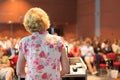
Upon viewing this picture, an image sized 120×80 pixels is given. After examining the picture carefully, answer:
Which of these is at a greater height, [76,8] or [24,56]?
[76,8]

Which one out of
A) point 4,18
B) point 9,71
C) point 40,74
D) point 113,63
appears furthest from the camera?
point 4,18

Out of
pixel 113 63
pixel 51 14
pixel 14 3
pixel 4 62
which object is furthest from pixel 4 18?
pixel 4 62

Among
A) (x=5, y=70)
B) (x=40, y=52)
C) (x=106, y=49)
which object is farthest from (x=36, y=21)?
(x=106, y=49)

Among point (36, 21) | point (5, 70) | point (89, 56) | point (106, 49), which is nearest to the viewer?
point (36, 21)

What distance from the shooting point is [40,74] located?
2.20 meters

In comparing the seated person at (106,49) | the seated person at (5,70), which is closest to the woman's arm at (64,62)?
the seated person at (5,70)

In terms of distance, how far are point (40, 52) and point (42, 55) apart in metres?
0.03

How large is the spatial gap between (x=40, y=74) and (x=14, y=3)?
11507 millimetres

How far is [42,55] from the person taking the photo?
2199mm

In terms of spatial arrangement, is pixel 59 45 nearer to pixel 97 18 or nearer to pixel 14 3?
pixel 97 18

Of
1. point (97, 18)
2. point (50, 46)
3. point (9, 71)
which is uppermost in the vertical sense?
point (97, 18)

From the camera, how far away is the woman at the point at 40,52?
2.20 meters

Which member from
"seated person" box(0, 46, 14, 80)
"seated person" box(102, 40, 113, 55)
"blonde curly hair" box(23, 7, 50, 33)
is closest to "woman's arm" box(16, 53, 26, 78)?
"blonde curly hair" box(23, 7, 50, 33)

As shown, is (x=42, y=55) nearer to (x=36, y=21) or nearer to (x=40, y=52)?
(x=40, y=52)
